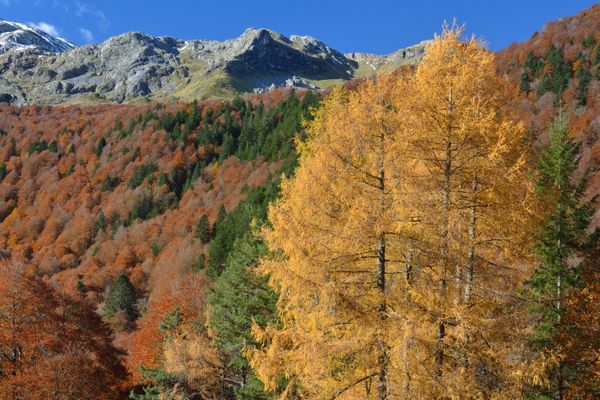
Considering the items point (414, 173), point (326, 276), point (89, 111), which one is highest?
point (89, 111)

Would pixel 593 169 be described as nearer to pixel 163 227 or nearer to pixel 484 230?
pixel 484 230

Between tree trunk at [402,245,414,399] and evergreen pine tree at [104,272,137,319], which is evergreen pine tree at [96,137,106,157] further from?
tree trunk at [402,245,414,399]

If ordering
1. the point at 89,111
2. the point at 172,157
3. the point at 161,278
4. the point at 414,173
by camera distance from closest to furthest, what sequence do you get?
the point at 414,173 → the point at 161,278 → the point at 172,157 → the point at 89,111

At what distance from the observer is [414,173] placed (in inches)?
343

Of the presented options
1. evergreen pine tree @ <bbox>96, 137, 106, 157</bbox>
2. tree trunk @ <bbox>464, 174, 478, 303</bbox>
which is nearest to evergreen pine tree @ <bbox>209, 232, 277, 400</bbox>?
tree trunk @ <bbox>464, 174, 478, 303</bbox>

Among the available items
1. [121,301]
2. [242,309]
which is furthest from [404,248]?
[121,301]

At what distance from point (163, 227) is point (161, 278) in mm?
21532

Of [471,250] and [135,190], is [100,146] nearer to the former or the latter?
[135,190]

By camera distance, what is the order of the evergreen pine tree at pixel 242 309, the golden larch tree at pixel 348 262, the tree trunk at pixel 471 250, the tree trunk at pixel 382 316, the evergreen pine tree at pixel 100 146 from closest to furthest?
the tree trunk at pixel 382 316
the golden larch tree at pixel 348 262
the tree trunk at pixel 471 250
the evergreen pine tree at pixel 242 309
the evergreen pine tree at pixel 100 146

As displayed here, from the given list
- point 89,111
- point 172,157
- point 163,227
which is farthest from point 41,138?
point 163,227

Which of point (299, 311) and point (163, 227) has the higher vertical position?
point (299, 311)

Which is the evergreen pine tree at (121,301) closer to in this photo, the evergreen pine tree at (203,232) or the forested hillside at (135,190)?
the forested hillside at (135,190)

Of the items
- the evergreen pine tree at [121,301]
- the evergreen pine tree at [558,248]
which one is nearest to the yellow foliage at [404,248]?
the evergreen pine tree at [558,248]

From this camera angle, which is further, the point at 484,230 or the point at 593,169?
the point at 593,169
